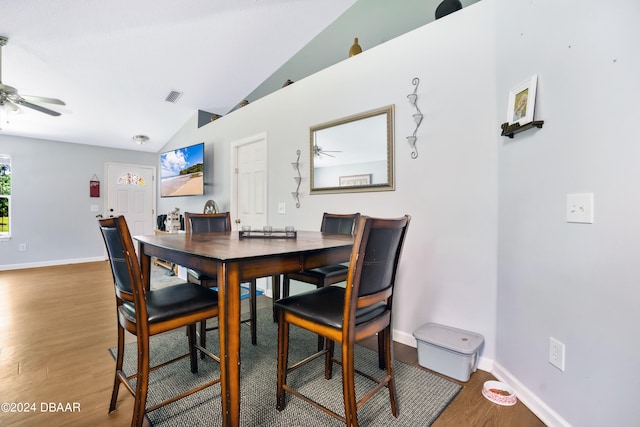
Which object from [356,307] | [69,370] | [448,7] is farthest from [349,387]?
[448,7]

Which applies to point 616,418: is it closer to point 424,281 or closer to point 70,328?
point 424,281

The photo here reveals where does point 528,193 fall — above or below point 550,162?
below

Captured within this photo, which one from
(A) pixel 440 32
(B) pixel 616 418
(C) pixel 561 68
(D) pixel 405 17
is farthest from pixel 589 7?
(D) pixel 405 17

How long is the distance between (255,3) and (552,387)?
382cm

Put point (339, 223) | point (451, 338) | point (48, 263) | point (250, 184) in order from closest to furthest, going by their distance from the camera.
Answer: point (451, 338) < point (339, 223) < point (250, 184) < point (48, 263)

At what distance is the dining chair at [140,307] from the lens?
1184mm

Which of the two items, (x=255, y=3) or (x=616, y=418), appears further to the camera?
(x=255, y=3)

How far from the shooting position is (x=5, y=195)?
505 cm

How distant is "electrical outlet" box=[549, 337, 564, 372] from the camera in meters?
1.35

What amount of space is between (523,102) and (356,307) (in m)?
1.44

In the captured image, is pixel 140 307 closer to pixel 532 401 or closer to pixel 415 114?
pixel 532 401

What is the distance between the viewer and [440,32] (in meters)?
2.15

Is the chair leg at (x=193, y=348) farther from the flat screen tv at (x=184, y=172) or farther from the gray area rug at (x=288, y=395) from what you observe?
the flat screen tv at (x=184, y=172)

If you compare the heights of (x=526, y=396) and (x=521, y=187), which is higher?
(x=521, y=187)
